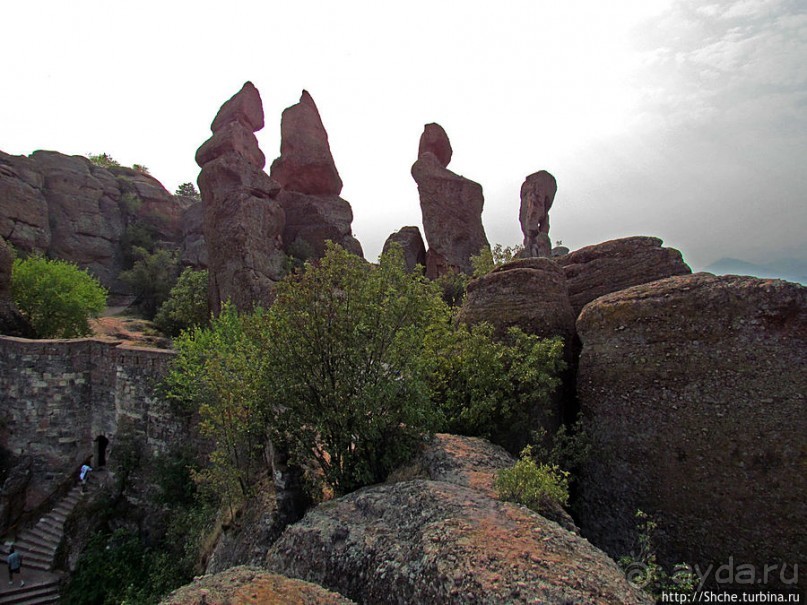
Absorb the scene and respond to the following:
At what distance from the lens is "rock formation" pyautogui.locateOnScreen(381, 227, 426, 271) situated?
32156mm

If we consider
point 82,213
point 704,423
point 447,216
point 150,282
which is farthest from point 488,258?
point 82,213

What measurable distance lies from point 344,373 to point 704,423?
658 centimetres

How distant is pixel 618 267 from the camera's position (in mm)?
12727

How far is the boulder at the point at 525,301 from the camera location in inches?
436

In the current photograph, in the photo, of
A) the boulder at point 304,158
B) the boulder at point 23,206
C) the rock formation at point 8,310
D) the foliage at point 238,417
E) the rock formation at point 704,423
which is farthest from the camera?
the boulder at point 304,158

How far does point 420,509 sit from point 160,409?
43.0 ft

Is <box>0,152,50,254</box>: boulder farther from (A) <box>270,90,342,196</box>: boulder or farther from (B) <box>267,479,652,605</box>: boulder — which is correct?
(B) <box>267,479,652,605</box>: boulder

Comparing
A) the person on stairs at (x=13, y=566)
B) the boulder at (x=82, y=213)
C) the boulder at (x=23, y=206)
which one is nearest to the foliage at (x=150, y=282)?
the boulder at (x=82, y=213)

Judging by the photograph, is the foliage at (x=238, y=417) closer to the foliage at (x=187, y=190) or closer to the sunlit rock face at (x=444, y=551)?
the sunlit rock face at (x=444, y=551)

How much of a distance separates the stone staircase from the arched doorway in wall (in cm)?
103

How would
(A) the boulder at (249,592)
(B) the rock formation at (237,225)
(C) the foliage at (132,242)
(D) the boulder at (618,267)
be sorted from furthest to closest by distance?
1. (C) the foliage at (132,242)
2. (B) the rock formation at (237,225)
3. (D) the boulder at (618,267)
4. (A) the boulder at (249,592)

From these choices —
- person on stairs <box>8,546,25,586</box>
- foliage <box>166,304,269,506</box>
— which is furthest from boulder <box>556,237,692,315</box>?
person on stairs <box>8,546,25,586</box>

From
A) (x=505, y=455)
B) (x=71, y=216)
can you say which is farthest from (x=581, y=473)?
(x=71, y=216)

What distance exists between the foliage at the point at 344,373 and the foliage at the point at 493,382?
4.45ft
